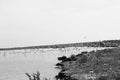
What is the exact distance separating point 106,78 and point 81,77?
3.20m

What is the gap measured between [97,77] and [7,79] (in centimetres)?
1298

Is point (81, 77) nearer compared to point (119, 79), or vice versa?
point (119, 79)

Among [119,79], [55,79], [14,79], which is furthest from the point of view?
[14,79]

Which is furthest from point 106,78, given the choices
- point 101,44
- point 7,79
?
point 101,44

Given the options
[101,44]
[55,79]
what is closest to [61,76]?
[55,79]

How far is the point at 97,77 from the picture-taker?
2348cm

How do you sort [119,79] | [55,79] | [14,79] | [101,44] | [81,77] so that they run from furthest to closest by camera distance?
[101,44]
[14,79]
[55,79]
[81,77]
[119,79]

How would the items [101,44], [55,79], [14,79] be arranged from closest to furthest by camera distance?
[55,79] < [14,79] < [101,44]

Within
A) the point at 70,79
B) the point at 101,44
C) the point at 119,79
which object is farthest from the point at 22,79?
the point at 101,44

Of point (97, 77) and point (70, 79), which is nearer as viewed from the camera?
point (97, 77)

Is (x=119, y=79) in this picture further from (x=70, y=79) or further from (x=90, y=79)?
(x=70, y=79)

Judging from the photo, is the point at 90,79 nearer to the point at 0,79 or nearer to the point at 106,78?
the point at 106,78

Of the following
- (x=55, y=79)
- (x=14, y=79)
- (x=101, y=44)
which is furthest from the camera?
(x=101, y=44)

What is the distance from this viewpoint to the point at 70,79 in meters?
25.8
